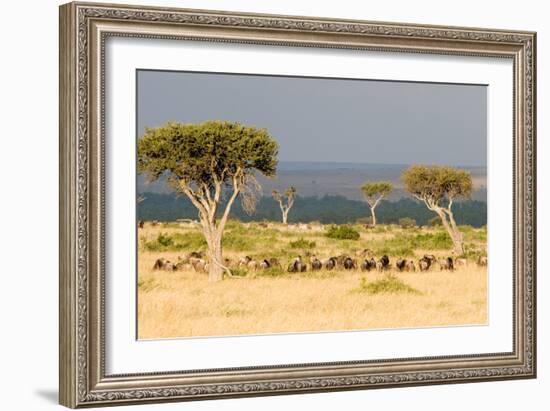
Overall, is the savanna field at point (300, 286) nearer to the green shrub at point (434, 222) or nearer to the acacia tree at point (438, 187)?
the green shrub at point (434, 222)

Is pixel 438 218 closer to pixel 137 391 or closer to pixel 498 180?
pixel 498 180

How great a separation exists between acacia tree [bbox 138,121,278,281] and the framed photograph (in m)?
0.01

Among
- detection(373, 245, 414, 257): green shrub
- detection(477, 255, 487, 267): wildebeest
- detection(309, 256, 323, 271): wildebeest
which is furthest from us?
detection(477, 255, 487, 267): wildebeest

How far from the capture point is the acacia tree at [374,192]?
11.5 m

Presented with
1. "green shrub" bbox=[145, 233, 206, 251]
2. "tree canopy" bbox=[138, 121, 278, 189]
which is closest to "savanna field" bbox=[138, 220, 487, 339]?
"green shrub" bbox=[145, 233, 206, 251]

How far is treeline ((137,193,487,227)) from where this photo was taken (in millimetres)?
10844

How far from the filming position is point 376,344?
1160cm

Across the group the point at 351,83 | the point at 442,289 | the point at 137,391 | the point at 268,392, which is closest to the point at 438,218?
the point at 442,289

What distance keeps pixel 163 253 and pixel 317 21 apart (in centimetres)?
226

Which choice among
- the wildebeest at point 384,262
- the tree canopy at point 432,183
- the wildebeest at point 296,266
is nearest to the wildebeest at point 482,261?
the tree canopy at point 432,183

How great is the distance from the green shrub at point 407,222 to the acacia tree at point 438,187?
0.19m

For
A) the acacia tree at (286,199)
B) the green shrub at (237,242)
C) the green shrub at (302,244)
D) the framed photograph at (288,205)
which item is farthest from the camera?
the green shrub at (302,244)

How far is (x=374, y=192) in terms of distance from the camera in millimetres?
11539

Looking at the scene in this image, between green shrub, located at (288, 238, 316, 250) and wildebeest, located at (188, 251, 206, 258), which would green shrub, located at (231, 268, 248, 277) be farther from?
green shrub, located at (288, 238, 316, 250)
